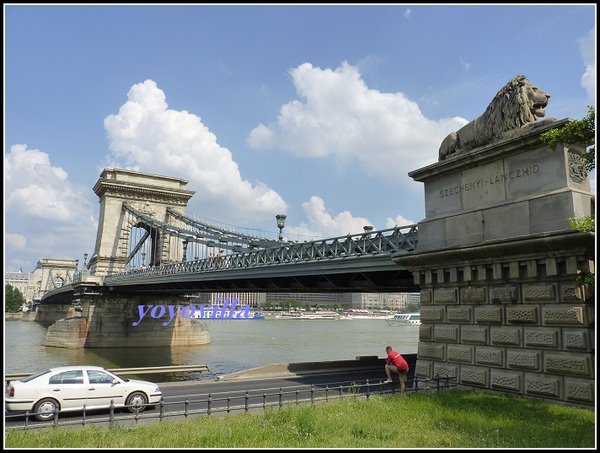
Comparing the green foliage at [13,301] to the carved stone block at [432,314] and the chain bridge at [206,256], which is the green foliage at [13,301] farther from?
the carved stone block at [432,314]

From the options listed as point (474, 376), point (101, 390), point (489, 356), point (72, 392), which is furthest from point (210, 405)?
point (489, 356)

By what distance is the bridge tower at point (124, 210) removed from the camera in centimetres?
7369

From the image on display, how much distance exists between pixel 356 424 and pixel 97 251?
236 ft

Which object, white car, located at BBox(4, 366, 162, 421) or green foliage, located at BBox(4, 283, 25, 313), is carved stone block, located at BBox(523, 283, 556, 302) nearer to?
white car, located at BBox(4, 366, 162, 421)

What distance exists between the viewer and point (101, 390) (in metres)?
13.4

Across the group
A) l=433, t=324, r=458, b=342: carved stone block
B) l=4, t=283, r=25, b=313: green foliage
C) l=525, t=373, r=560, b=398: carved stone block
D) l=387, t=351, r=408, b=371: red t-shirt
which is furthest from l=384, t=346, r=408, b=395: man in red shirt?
l=4, t=283, r=25, b=313: green foliage

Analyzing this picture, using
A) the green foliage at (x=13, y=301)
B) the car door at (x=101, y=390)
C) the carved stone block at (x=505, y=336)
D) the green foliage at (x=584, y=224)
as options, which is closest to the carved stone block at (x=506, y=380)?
the carved stone block at (x=505, y=336)

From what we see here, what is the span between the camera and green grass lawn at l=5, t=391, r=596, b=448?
8742 mm

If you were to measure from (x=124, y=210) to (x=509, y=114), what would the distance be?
67730mm

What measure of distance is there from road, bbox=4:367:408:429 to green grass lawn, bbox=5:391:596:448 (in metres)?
0.98

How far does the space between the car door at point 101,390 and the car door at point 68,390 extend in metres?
0.17

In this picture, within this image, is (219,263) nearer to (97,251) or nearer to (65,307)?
(97,251)

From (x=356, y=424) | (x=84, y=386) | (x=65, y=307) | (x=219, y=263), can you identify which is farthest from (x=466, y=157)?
(x=65, y=307)

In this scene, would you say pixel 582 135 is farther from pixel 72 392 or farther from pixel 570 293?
pixel 72 392
